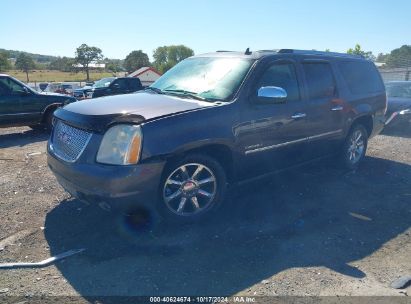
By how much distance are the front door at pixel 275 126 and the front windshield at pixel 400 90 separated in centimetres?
764

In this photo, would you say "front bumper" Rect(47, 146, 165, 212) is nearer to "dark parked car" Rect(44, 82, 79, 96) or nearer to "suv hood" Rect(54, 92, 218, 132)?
"suv hood" Rect(54, 92, 218, 132)

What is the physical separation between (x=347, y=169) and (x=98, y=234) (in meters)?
4.34

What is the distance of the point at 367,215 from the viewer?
180 inches

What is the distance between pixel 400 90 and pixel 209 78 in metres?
8.97

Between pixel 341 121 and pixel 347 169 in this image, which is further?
pixel 347 169

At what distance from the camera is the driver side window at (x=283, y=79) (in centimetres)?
463

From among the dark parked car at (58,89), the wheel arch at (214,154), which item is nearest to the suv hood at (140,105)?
the wheel arch at (214,154)

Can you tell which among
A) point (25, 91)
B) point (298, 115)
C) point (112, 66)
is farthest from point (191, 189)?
point (112, 66)

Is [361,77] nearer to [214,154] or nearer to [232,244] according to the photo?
[214,154]

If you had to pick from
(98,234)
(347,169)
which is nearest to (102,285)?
(98,234)

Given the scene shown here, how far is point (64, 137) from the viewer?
4039mm

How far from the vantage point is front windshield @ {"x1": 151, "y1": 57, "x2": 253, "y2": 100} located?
4.39 m

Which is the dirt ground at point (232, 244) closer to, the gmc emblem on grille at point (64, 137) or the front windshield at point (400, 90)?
the gmc emblem on grille at point (64, 137)

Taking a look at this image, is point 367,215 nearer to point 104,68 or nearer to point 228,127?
point 228,127
